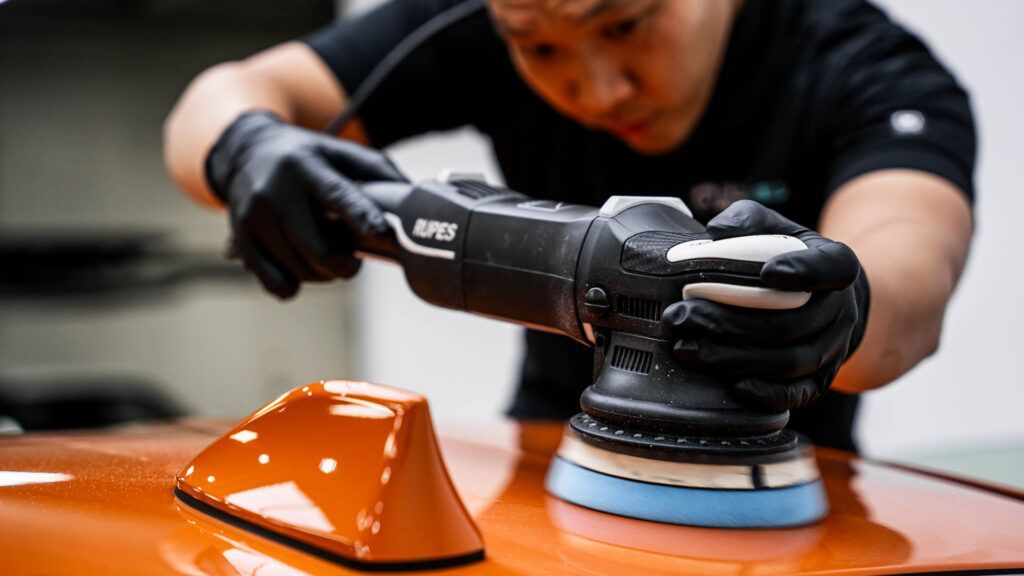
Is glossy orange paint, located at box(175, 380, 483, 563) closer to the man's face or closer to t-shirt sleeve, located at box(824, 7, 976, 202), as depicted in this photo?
the man's face

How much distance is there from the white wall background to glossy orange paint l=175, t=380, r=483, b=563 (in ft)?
6.69

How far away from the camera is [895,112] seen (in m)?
1.02

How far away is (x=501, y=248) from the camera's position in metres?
0.74

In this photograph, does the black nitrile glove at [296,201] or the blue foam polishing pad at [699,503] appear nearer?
the blue foam polishing pad at [699,503]

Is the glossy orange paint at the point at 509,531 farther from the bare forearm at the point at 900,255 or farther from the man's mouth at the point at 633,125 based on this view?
the man's mouth at the point at 633,125

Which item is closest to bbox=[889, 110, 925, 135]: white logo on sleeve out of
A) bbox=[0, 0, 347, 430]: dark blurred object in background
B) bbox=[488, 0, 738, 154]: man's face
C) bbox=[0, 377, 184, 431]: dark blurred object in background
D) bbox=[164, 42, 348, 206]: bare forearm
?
bbox=[488, 0, 738, 154]: man's face

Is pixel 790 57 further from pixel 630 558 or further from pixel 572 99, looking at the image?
pixel 630 558

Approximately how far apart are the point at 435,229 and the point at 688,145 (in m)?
0.50

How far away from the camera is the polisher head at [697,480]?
0.60 m

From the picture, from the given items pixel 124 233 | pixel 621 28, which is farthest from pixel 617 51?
pixel 124 233

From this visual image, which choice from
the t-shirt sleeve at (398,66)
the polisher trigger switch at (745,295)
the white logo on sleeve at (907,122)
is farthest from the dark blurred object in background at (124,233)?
the polisher trigger switch at (745,295)

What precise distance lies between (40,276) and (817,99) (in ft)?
7.73

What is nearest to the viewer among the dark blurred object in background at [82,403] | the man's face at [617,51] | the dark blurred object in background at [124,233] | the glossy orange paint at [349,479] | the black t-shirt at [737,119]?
the glossy orange paint at [349,479]

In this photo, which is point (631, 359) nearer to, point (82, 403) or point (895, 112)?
point (895, 112)
